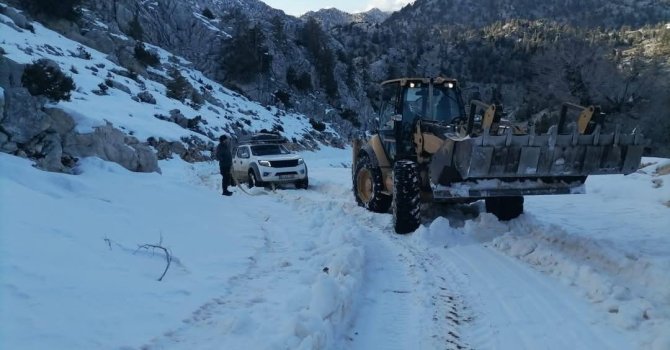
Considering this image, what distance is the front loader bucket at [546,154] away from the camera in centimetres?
690

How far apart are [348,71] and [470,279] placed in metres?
60.8

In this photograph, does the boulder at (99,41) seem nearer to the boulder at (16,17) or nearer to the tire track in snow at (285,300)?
the boulder at (16,17)

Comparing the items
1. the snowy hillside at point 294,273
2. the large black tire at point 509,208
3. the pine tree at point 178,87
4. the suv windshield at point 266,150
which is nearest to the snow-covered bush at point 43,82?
the snowy hillside at point 294,273

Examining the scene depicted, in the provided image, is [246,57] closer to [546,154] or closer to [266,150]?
[266,150]

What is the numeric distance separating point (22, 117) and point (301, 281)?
6.61 m

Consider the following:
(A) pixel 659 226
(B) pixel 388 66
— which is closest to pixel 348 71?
(B) pixel 388 66

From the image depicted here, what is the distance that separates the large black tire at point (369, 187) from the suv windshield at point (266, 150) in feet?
21.4

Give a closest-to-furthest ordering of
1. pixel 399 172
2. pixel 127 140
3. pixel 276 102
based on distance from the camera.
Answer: pixel 399 172 < pixel 127 140 < pixel 276 102

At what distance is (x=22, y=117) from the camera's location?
8.88 meters

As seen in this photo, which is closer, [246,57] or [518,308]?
[518,308]

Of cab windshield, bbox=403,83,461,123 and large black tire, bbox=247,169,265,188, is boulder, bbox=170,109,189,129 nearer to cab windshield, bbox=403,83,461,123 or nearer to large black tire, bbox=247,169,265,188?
large black tire, bbox=247,169,265,188

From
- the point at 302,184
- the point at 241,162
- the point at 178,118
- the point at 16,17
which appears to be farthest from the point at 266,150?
the point at 16,17

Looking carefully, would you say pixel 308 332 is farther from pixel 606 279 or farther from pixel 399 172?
pixel 399 172

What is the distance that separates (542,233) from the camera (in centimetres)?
753
